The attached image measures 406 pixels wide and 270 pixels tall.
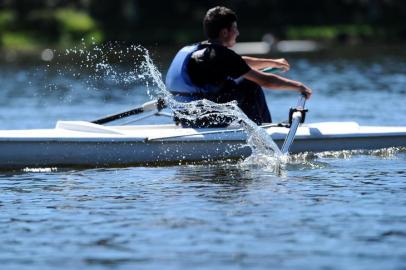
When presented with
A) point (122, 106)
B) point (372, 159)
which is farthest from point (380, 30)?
point (372, 159)

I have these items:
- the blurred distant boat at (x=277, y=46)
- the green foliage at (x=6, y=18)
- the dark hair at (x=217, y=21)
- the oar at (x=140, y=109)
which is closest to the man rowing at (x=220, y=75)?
the dark hair at (x=217, y=21)

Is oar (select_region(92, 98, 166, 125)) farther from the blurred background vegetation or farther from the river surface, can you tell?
the blurred background vegetation

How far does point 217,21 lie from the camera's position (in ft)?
43.1

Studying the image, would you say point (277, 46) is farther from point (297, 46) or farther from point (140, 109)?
point (140, 109)

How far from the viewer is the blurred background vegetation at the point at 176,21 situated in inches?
2343

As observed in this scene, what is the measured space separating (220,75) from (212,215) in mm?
3632

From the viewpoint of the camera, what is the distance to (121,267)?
8.05 metres

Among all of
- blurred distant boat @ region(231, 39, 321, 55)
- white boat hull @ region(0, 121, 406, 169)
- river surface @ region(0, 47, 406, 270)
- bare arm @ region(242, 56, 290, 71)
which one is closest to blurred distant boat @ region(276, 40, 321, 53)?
blurred distant boat @ region(231, 39, 321, 55)

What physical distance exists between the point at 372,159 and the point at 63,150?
3474mm

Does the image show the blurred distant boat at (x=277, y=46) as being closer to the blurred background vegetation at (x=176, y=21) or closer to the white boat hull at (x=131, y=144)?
the blurred background vegetation at (x=176, y=21)

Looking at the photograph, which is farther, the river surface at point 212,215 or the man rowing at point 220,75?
the man rowing at point 220,75

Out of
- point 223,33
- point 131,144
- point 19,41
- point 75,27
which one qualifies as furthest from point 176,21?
point 131,144

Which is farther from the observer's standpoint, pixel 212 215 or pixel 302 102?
pixel 302 102

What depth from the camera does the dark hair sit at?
13125 millimetres
